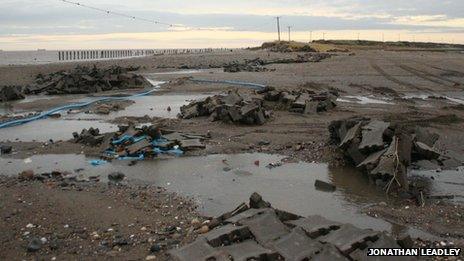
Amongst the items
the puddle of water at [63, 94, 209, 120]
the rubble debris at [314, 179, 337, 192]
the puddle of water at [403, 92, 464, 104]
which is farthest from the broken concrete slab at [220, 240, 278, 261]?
the puddle of water at [403, 92, 464, 104]

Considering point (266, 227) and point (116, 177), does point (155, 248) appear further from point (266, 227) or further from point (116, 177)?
point (116, 177)

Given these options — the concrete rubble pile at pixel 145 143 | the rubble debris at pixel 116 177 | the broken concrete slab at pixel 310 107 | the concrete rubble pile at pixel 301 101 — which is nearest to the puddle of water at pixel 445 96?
the concrete rubble pile at pixel 301 101

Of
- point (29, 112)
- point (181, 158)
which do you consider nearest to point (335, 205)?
point (181, 158)

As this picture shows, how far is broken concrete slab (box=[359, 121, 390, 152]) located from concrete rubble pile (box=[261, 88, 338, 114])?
5.90 meters

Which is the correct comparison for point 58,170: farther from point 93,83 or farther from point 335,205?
point 93,83

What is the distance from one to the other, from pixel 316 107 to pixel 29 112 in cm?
1071

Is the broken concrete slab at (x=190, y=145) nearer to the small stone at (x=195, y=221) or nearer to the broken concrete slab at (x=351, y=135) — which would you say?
the broken concrete slab at (x=351, y=135)

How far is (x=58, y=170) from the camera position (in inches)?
350

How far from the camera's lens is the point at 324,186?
7.61m

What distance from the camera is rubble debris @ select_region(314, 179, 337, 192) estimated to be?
24.8 feet

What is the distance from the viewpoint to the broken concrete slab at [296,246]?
4586 mm

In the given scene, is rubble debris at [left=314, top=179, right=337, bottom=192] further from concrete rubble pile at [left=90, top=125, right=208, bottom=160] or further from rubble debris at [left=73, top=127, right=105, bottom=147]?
rubble debris at [left=73, top=127, right=105, bottom=147]

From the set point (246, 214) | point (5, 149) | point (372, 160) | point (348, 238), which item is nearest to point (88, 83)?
point (5, 149)

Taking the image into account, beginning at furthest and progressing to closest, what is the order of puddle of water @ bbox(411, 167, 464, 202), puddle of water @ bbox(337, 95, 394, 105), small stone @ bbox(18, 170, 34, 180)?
puddle of water @ bbox(337, 95, 394, 105) < small stone @ bbox(18, 170, 34, 180) < puddle of water @ bbox(411, 167, 464, 202)
